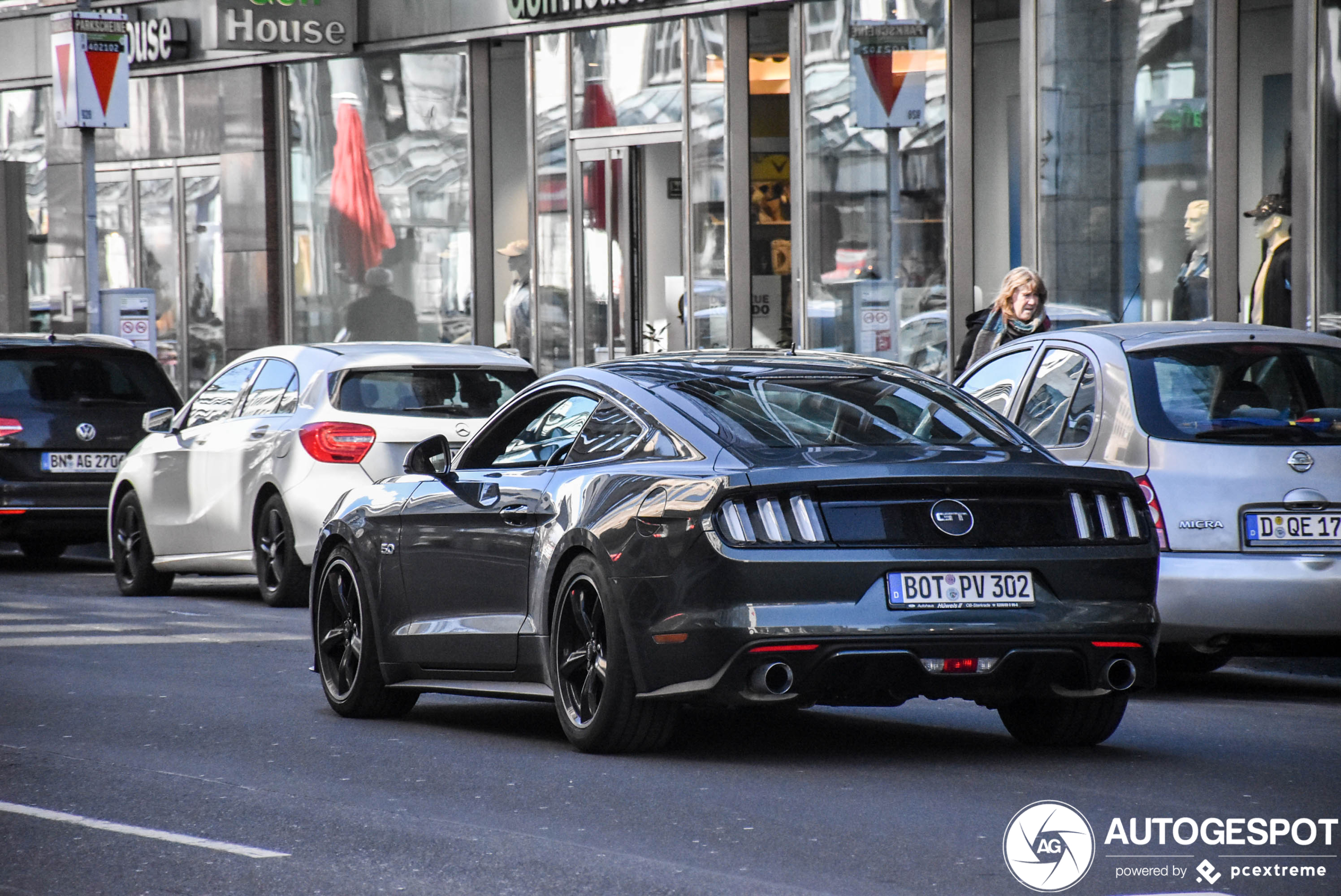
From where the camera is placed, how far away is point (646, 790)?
23.0 ft

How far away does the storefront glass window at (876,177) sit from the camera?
→ 20031mm

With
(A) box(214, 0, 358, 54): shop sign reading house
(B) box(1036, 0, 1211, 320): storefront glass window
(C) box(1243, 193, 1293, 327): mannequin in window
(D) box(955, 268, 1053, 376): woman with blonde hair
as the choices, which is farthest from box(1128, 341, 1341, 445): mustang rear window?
(A) box(214, 0, 358, 54): shop sign reading house

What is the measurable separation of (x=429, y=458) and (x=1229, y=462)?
3.20 meters

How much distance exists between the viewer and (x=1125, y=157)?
1853 cm

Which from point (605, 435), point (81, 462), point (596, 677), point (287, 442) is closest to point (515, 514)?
point (605, 435)

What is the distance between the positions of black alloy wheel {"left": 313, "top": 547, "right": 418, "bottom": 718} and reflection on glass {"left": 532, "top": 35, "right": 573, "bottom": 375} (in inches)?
550

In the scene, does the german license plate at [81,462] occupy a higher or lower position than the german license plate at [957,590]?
lower

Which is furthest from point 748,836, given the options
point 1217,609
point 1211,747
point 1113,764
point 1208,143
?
point 1208,143

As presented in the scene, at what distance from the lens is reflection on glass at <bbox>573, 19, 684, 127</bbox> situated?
22297 millimetres

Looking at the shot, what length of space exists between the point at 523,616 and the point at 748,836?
2067 mm

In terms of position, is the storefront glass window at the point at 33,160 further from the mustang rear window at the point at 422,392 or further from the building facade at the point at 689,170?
the mustang rear window at the point at 422,392

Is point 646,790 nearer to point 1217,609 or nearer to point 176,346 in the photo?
point 1217,609

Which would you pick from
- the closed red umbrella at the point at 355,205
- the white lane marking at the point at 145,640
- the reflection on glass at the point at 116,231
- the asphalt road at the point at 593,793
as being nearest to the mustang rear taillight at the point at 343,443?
the white lane marking at the point at 145,640

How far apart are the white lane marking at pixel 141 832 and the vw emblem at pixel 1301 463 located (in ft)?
15.5
